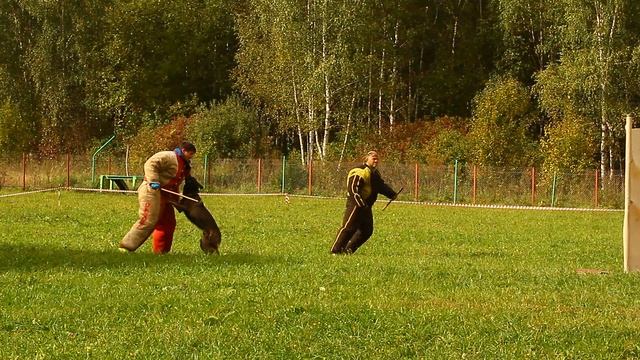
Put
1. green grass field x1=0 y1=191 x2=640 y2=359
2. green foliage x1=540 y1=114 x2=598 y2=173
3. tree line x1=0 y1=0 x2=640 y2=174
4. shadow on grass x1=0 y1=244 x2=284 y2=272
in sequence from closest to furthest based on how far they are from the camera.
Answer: green grass field x1=0 y1=191 x2=640 y2=359
shadow on grass x1=0 y1=244 x2=284 y2=272
green foliage x1=540 y1=114 x2=598 y2=173
tree line x1=0 y1=0 x2=640 y2=174

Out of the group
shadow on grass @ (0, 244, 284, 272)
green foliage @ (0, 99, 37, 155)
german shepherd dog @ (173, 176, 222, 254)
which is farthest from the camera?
green foliage @ (0, 99, 37, 155)

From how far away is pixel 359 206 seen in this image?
1590 cm

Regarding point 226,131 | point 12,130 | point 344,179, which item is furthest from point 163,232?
point 12,130

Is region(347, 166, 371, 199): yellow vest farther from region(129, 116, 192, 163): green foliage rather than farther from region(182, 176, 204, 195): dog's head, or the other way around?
region(129, 116, 192, 163): green foliage

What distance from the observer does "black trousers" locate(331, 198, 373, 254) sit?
15.9 meters

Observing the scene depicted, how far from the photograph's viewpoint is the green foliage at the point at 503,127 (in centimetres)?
4581

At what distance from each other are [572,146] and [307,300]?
115 ft

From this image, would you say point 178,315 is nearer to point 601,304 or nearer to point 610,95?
point 601,304

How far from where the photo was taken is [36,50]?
5291 cm

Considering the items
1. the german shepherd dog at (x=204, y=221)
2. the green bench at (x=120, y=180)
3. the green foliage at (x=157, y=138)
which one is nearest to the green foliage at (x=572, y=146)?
the green bench at (x=120, y=180)

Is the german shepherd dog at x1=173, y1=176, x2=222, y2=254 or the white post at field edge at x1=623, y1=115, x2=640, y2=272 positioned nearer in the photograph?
the white post at field edge at x1=623, y1=115, x2=640, y2=272

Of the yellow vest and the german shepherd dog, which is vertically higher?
the yellow vest

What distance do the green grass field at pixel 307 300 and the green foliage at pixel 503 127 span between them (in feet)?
88.1

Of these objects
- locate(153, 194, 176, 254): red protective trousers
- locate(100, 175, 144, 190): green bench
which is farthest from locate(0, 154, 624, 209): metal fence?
locate(153, 194, 176, 254): red protective trousers
